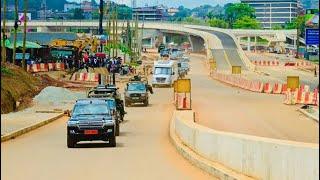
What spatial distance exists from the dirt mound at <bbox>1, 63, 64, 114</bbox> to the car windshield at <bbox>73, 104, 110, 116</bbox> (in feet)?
65.3

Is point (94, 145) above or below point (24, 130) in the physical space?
above

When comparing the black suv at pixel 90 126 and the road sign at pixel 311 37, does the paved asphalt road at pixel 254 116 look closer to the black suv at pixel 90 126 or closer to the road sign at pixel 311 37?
the road sign at pixel 311 37

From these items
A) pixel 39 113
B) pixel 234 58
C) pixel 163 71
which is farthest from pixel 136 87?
pixel 234 58

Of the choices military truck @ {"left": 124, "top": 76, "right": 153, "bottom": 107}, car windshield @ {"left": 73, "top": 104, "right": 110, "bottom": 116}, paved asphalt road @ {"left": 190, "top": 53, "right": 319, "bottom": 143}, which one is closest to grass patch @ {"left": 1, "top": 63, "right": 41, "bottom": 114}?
military truck @ {"left": 124, "top": 76, "right": 153, "bottom": 107}

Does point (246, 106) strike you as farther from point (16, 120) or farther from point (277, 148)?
point (277, 148)

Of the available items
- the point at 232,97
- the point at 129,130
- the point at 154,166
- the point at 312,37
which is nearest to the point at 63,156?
the point at 154,166

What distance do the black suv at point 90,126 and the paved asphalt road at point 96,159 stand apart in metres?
0.38

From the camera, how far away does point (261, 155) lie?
55.7ft

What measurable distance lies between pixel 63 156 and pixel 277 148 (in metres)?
12.2

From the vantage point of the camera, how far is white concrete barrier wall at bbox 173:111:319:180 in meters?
13.9

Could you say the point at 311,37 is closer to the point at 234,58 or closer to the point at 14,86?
the point at 14,86

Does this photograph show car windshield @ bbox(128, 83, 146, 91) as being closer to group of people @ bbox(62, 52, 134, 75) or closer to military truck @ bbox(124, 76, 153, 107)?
military truck @ bbox(124, 76, 153, 107)

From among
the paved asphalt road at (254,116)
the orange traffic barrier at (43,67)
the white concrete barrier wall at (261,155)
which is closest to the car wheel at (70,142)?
the white concrete barrier wall at (261,155)

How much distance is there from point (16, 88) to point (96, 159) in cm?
3640
